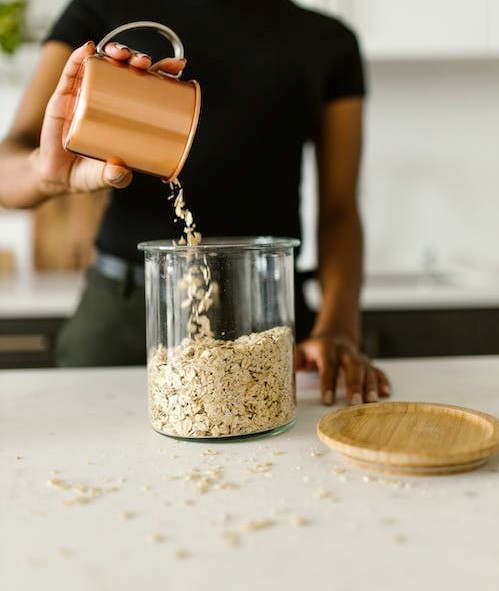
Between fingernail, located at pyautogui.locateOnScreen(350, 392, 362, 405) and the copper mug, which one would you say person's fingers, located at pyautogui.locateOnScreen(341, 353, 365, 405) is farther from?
the copper mug

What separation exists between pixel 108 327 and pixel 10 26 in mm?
1193

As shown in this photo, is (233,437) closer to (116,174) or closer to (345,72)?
(116,174)

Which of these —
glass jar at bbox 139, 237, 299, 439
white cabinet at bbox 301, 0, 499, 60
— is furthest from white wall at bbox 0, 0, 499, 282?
glass jar at bbox 139, 237, 299, 439

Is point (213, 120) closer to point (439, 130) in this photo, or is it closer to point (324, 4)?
point (324, 4)

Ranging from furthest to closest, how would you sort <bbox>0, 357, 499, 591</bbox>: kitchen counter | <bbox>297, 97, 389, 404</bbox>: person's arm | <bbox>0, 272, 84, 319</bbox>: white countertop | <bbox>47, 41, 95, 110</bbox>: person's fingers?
<bbox>0, 272, 84, 319</bbox>: white countertop
<bbox>297, 97, 389, 404</bbox>: person's arm
<bbox>47, 41, 95, 110</bbox>: person's fingers
<bbox>0, 357, 499, 591</bbox>: kitchen counter

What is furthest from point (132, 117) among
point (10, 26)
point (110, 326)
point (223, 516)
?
point (10, 26)

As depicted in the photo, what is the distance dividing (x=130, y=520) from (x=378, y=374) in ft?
1.56

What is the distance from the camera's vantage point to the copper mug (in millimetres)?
714

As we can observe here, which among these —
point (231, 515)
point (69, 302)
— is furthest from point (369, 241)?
point (231, 515)

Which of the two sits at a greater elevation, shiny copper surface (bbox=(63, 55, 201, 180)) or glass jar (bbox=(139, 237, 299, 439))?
shiny copper surface (bbox=(63, 55, 201, 180))

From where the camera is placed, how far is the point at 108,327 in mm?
1365

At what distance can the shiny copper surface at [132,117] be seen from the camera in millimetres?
715

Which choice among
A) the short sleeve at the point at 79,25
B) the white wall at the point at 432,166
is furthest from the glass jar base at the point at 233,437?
the white wall at the point at 432,166

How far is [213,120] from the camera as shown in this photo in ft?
4.17
